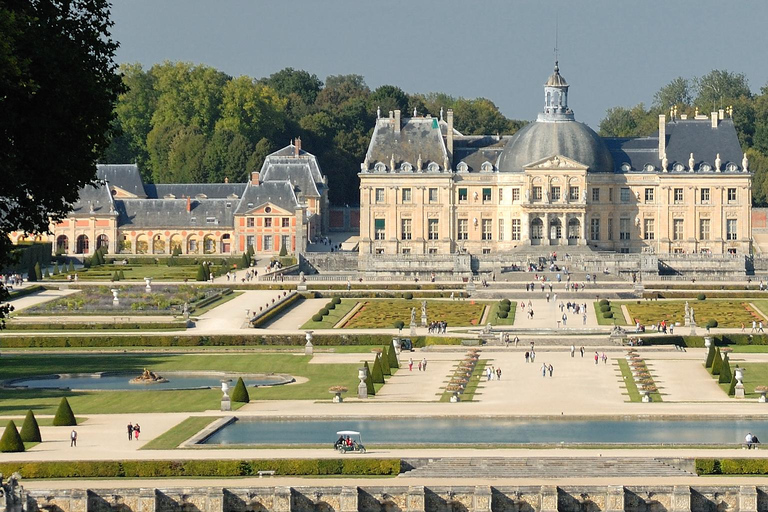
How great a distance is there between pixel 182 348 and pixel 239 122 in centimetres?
7330

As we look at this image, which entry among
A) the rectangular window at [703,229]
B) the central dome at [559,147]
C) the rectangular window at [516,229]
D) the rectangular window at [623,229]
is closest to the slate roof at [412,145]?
the central dome at [559,147]

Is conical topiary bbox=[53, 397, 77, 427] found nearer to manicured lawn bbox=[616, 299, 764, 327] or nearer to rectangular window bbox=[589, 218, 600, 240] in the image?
manicured lawn bbox=[616, 299, 764, 327]

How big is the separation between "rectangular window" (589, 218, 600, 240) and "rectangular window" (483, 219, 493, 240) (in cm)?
604

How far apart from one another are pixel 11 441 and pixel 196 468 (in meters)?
5.59

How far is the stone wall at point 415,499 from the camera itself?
4600 cm

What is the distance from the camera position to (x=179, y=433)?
54469 mm

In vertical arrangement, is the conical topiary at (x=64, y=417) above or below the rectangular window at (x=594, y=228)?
below

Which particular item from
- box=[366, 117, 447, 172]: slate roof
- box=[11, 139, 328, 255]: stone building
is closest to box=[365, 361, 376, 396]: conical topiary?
box=[366, 117, 447, 172]: slate roof

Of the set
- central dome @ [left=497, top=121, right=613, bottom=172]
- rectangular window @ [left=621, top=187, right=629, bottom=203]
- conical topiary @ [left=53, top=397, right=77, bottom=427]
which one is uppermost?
central dome @ [left=497, top=121, right=613, bottom=172]

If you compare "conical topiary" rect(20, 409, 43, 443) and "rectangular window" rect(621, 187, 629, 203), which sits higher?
"rectangular window" rect(621, 187, 629, 203)

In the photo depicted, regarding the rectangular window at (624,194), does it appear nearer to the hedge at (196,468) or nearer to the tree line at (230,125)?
the tree line at (230,125)

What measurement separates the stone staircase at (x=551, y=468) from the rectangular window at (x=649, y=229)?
67610 mm

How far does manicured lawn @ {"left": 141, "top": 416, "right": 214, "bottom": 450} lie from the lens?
52.2 meters

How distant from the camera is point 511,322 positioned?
8531 centimetres
